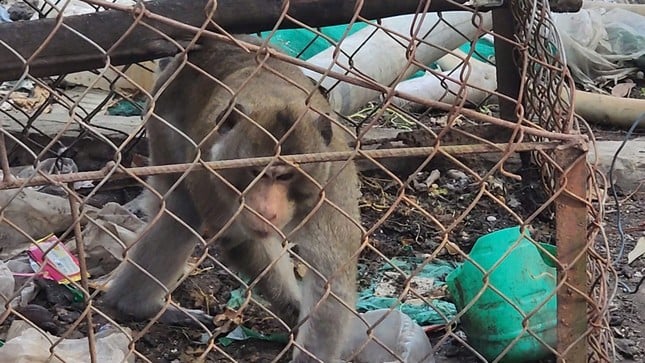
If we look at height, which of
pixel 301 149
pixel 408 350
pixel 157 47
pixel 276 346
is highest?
pixel 157 47

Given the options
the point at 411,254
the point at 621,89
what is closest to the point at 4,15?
the point at 411,254

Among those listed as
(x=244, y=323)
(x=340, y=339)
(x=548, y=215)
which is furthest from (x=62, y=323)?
(x=548, y=215)

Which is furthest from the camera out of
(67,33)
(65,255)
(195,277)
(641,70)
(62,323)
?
(641,70)

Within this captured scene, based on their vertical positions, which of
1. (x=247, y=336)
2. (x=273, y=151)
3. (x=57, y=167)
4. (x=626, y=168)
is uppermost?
(x=273, y=151)

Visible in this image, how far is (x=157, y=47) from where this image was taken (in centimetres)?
342

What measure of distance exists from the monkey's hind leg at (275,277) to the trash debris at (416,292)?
304 millimetres

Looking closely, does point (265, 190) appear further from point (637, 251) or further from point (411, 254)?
point (637, 251)

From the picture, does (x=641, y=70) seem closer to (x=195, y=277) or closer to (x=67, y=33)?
(x=195, y=277)

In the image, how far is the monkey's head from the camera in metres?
3.59

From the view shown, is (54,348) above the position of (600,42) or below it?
above

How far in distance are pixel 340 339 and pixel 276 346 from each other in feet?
1.71

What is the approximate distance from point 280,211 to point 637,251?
2.16 m

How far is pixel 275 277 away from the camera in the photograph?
428 centimetres

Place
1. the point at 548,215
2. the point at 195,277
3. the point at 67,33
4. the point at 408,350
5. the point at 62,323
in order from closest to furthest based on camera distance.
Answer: the point at 67,33 < the point at 408,350 < the point at 62,323 < the point at 195,277 < the point at 548,215
